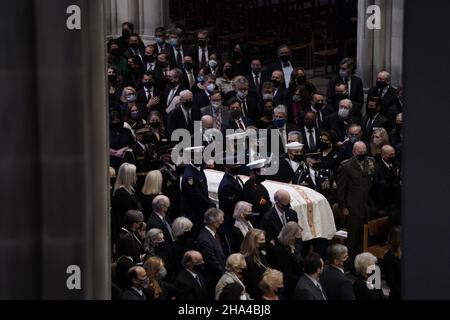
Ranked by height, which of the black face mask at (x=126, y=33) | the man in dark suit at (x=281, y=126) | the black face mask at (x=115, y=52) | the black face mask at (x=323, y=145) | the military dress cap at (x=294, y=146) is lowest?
the black face mask at (x=323, y=145)

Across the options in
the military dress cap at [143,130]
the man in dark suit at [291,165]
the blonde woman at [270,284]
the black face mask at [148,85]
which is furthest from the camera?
the black face mask at [148,85]

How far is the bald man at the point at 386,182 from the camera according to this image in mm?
7703

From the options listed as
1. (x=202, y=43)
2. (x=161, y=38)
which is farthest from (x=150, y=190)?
(x=161, y=38)

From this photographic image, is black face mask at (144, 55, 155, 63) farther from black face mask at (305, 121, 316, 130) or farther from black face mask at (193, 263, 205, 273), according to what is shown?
black face mask at (193, 263, 205, 273)

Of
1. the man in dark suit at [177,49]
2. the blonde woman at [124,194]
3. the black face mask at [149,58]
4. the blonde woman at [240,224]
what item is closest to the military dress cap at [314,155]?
the blonde woman at [240,224]

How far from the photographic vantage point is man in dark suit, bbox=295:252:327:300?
259 inches

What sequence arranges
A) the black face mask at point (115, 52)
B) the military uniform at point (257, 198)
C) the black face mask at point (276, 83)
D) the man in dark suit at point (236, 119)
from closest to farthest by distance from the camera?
the military uniform at point (257, 198)
the man in dark suit at point (236, 119)
the black face mask at point (276, 83)
the black face mask at point (115, 52)

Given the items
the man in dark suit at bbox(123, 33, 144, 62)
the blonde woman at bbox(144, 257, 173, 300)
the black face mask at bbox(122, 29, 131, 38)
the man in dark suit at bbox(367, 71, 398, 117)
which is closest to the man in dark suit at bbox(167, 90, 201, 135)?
the man in dark suit at bbox(367, 71, 398, 117)

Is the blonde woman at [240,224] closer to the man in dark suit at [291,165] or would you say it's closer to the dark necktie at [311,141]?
the man in dark suit at [291,165]

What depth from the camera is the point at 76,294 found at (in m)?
4.47

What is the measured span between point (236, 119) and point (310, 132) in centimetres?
83

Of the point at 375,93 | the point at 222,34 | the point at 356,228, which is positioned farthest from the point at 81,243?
the point at 222,34

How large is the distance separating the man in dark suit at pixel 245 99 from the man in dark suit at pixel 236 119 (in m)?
0.10

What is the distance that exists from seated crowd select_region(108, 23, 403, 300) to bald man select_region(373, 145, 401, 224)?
0.5 inches
